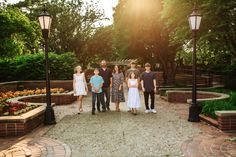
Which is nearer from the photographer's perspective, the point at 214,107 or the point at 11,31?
the point at 214,107

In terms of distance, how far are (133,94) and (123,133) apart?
3515 mm

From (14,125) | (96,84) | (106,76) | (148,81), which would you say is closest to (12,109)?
(14,125)

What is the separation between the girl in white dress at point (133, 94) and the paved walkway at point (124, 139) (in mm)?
752

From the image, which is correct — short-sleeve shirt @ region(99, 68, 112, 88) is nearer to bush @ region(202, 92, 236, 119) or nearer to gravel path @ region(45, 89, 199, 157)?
gravel path @ region(45, 89, 199, 157)

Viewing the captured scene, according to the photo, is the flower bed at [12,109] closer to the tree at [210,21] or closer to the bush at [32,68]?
the tree at [210,21]

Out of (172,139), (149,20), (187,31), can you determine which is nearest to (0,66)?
(149,20)

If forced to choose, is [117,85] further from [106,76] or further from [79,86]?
[79,86]

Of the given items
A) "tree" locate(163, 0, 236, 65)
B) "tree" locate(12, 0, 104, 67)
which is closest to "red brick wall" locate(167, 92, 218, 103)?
"tree" locate(163, 0, 236, 65)

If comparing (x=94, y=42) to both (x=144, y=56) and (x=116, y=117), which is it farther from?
(x=116, y=117)

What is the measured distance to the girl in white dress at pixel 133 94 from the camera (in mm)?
12586

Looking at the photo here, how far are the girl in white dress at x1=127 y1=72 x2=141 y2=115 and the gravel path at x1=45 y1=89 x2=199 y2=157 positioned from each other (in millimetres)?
328

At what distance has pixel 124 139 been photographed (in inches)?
338

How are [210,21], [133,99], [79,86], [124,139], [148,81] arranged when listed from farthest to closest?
[210,21] → [79,86] → [148,81] → [133,99] → [124,139]

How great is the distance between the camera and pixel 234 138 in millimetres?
8414
